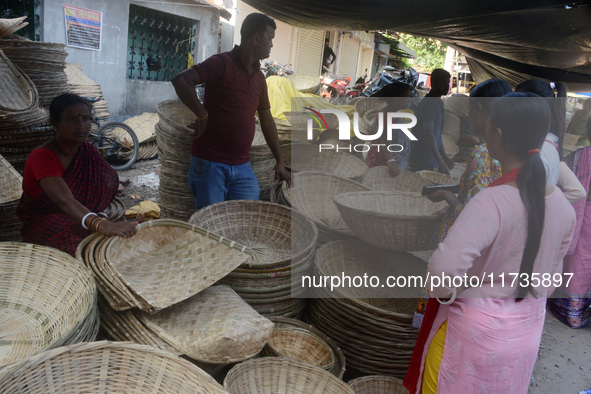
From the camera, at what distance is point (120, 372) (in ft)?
4.37

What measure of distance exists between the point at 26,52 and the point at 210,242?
86.4 inches

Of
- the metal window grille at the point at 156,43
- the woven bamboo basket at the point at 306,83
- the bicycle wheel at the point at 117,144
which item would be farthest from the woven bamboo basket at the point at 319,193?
the metal window grille at the point at 156,43

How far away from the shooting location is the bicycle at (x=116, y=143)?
18.3ft

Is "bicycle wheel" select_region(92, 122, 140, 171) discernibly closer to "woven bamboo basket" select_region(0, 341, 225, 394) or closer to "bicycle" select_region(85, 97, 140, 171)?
"bicycle" select_region(85, 97, 140, 171)

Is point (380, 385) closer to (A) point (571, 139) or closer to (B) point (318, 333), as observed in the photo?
(B) point (318, 333)

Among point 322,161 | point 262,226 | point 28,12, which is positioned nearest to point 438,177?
point 322,161

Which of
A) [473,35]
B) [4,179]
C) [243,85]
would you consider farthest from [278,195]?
[473,35]

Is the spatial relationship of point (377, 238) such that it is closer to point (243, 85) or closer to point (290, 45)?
point (243, 85)

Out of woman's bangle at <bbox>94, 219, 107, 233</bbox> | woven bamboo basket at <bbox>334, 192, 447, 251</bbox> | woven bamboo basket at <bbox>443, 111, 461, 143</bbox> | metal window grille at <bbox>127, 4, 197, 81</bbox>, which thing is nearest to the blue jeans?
woven bamboo basket at <bbox>334, 192, 447, 251</bbox>

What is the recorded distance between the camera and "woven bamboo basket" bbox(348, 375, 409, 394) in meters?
2.09

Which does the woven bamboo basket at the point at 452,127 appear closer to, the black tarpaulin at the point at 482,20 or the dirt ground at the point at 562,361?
the black tarpaulin at the point at 482,20

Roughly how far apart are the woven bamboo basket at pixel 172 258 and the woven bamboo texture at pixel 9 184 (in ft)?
2.67

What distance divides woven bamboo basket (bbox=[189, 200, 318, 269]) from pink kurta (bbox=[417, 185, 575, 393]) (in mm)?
1131

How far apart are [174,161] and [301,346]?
155 centimetres
